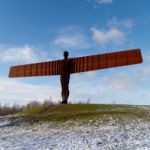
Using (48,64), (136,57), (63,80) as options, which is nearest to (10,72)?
(48,64)

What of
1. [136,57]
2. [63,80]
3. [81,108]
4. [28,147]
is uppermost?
[136,57]

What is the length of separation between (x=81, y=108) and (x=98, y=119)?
3.95 metres

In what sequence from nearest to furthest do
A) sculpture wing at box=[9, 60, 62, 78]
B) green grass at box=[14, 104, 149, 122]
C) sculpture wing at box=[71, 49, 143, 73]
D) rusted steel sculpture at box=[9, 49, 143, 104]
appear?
green grass at box=[14, 104, 149, 122], sculpture wing at box=[71, 49, 143, 73], rusted steel sculpture at box=[9, 49, 143, 104], sculpture wing at box=[9, 60, 62, 78]

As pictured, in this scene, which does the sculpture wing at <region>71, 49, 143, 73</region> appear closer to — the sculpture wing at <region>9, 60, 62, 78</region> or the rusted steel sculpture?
the rusted steel sculpture

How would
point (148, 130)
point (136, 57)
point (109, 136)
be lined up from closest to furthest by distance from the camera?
point (109, 136), point (148, 130), point (136, 57)

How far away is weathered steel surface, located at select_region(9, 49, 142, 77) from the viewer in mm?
20719

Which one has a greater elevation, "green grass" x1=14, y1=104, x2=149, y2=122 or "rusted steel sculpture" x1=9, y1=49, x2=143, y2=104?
"rusted steel sculpture" x1=9, y1=49, x2=143, y2=104

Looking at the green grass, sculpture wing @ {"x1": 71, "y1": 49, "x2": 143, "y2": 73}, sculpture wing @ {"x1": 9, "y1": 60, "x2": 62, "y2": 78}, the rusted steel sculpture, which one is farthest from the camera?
sculpture wing @ {"x1": 9, "y1": 60, "x2": 62, "y2": 78}

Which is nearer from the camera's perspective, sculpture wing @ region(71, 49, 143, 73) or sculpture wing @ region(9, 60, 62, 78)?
sculpture wing @ region(71, 49, 143, 73)

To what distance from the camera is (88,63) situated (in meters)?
22.0

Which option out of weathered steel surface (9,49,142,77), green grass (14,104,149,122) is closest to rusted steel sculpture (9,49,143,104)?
weathered steel surface (9,49,142,77)

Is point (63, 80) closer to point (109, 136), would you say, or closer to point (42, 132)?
point (42, 132)

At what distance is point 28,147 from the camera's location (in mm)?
12250

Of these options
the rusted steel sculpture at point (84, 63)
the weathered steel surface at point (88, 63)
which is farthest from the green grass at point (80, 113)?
the weathered steel surface at point (88, 63)
